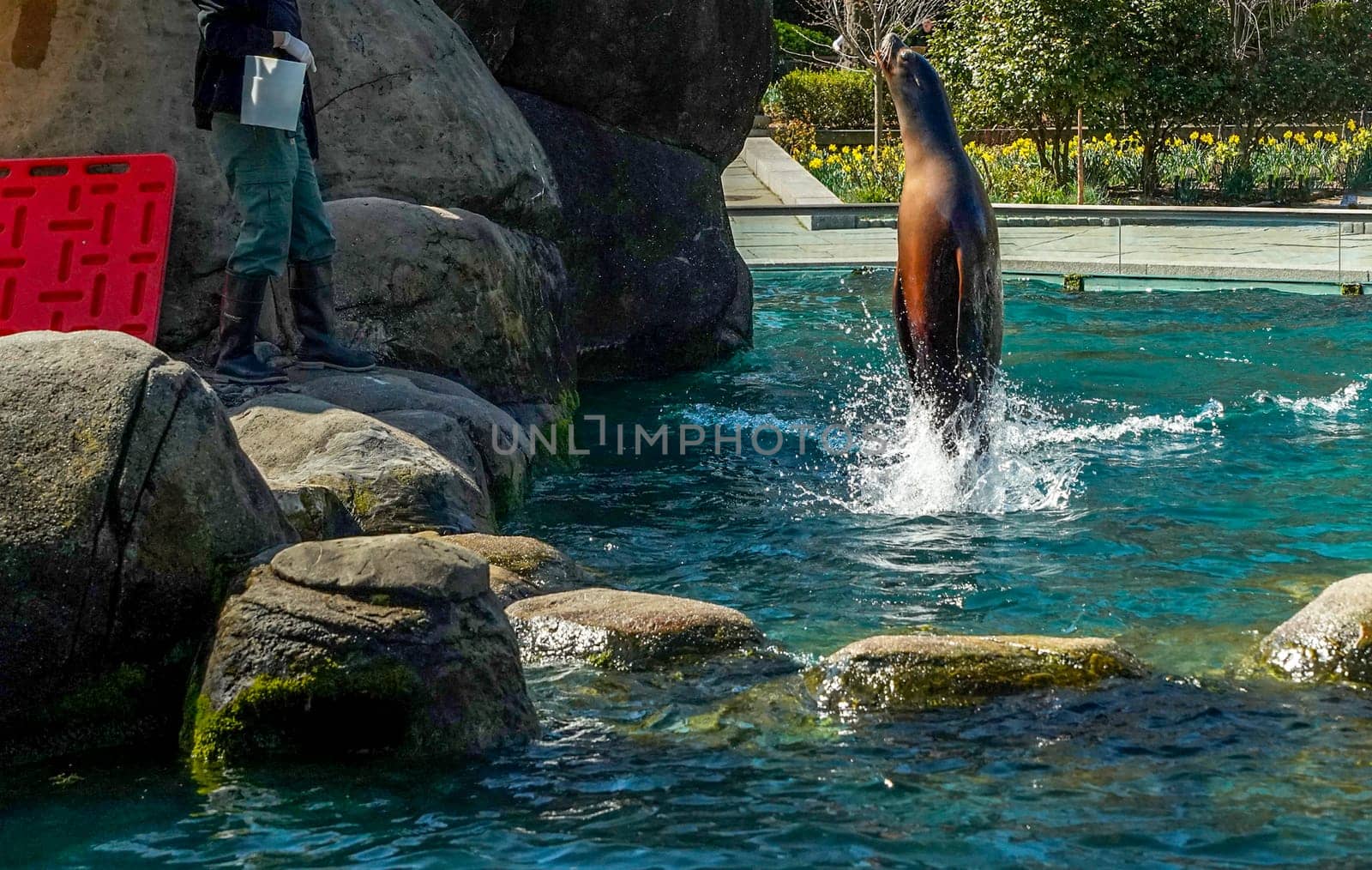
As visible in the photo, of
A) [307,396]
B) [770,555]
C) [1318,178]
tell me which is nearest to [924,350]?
[770,555]

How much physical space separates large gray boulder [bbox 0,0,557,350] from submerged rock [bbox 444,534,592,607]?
253 centimetres

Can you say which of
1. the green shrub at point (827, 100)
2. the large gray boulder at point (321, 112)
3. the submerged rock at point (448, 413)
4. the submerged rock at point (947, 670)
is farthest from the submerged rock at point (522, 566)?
the green shrub at point (827, 100)

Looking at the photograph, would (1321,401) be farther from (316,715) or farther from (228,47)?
(316,715)

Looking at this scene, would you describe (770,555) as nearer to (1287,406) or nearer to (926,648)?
(926,648)

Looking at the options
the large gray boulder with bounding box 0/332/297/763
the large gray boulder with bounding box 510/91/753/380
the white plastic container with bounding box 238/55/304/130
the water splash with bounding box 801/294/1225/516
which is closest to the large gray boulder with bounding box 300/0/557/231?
the large gray boulder with bounding box 510/91/753/380

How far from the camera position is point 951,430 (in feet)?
23.5

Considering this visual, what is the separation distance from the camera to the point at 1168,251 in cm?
1404

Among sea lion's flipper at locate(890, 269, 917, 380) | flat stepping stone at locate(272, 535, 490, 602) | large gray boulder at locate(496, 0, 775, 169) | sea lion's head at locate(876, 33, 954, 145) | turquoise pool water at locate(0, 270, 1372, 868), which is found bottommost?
turquoise pool water at locate(0, 270, 1372, 868)

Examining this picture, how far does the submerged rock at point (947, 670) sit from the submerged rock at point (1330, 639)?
46cm

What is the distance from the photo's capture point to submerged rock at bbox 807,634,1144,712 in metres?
4.44

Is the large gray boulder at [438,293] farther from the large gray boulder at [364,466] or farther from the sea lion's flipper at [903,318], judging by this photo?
the sea lion's flipper at [903,318]

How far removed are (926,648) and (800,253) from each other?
11116 millimetres

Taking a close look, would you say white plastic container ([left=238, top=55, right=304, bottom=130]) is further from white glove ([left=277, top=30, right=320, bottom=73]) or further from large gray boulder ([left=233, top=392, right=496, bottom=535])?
large gray boulder ([left=233, top=392, right=496, bottom=535])

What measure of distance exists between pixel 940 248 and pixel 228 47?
9.48 feet
